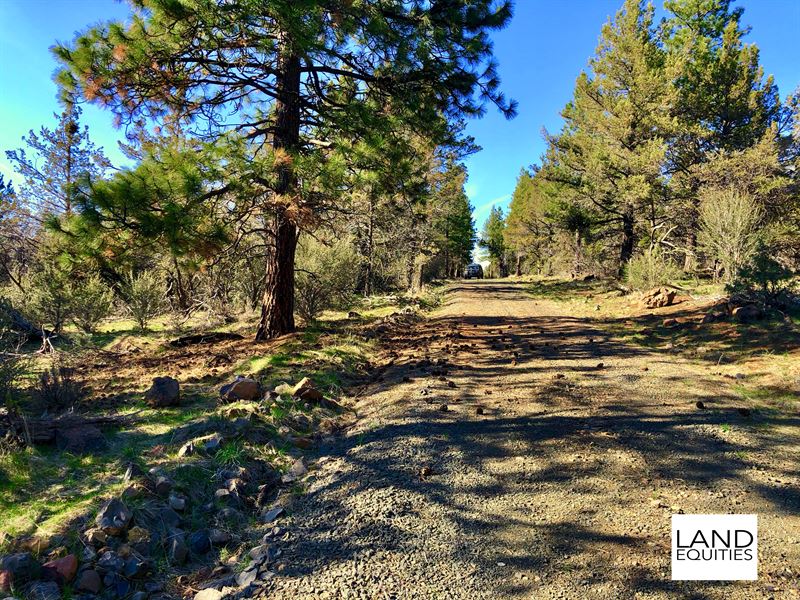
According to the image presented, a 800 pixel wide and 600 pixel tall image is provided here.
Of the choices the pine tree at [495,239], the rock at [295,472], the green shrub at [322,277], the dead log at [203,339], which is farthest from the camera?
the pine tree at [495,239]

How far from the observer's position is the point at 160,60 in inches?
243

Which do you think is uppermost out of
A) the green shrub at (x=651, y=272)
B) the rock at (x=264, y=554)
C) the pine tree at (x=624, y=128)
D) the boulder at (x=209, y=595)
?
the pine tree at (x=624, y=128)

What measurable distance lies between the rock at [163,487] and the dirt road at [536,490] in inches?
37.3

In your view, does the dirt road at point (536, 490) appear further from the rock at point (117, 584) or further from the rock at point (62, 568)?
the rock at point (62, 568)

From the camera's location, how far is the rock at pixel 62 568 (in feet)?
7.65

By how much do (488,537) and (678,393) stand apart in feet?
12.4

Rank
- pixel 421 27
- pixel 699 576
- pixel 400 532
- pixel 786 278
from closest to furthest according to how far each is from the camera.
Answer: pixel 699 576 < pixel 400 532 < pixel 421 27 < pixel 786 278

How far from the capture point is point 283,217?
691 cm

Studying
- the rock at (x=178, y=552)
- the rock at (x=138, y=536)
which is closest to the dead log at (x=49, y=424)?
the rock at (x=138, y=536)

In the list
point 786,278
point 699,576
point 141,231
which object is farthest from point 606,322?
point 141,231

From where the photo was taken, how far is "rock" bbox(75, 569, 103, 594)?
2322mm

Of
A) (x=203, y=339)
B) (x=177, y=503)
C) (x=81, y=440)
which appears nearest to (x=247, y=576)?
(x=177, y=503)

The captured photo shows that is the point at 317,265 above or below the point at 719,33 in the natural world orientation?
below

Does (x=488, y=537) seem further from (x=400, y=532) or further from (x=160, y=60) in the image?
(x=160, y=60)
